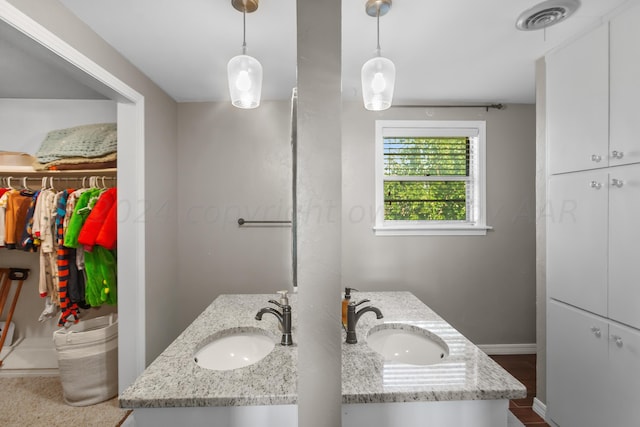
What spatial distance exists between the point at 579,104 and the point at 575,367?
1.23 meters

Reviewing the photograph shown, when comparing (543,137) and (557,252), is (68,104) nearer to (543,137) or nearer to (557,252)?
(543,137)

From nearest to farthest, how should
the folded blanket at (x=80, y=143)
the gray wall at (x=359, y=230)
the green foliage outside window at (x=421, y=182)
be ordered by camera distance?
the green foliage outside window at (x=421, y=182) < the gray wall at (x=359, y=230) < the folded blanket at (x=80, y=143)

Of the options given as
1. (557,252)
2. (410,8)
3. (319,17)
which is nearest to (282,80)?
(410,8)

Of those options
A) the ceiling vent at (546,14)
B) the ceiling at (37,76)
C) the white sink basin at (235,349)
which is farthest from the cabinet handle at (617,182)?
the ceiling at (37,76)

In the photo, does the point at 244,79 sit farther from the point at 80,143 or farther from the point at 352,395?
the point at 80,143

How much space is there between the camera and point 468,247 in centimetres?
92

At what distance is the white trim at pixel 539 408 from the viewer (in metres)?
1.64

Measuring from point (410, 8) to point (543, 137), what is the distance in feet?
3.24

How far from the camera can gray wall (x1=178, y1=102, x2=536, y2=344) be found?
2.87 ft

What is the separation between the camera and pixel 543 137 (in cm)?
160

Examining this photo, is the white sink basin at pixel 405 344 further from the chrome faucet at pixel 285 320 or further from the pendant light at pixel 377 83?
the pendant light at pixel 377 83

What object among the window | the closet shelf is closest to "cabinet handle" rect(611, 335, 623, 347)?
the window

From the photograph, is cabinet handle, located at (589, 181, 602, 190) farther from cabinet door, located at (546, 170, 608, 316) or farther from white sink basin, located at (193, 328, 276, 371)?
white sink basin, located at (193, 328, 276, 371)

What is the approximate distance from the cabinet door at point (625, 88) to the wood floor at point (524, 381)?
1369 mm
